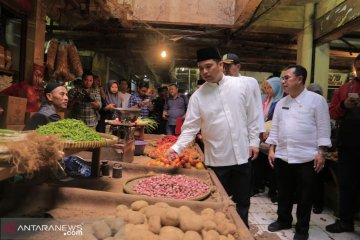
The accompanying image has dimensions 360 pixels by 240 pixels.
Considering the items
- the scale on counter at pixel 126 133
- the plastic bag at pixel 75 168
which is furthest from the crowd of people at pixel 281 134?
the plastic bag at pixel 75 168

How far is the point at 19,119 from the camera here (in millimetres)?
5012

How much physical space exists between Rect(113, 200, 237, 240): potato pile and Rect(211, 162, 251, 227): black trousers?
136 cm

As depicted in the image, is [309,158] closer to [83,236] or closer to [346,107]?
[346,107]

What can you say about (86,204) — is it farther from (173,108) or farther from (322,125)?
(173,108)

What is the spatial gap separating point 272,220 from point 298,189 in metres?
1.03

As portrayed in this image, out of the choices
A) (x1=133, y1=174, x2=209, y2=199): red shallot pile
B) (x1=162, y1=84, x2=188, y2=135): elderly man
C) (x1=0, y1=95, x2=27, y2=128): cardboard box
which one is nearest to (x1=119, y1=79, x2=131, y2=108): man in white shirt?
(x1=162, y1=84, x2=188, y2=135): elderly man

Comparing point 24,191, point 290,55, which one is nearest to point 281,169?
point 24,191

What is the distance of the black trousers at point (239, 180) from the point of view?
339 centimetres

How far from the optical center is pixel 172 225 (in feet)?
6.19

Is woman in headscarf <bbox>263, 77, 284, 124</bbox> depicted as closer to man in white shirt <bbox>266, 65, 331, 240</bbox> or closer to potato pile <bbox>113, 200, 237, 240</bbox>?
man in white shirt <bbox>266, 65, 331, 240</bbox>

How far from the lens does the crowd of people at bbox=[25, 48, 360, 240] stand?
3.33 m

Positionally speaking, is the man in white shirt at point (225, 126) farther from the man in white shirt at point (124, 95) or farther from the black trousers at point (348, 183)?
the man in white shirt at point (124, 95)

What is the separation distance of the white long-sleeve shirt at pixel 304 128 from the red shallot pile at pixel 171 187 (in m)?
1.66

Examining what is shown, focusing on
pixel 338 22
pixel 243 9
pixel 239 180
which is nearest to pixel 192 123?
pixel 239 180
